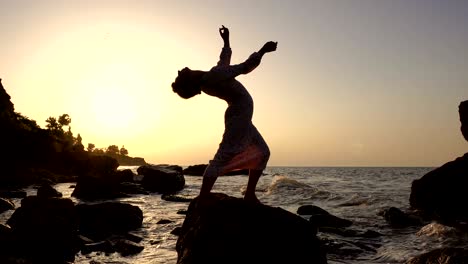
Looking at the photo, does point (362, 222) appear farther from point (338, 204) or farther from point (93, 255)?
point (93, 255)

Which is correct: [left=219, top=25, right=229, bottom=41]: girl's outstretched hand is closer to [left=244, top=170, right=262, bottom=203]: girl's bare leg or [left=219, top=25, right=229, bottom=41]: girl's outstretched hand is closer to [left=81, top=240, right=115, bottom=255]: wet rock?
[left=244, top=170, right=262, bottom=203]: girl's bare leg

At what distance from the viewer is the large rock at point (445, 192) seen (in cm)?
2159

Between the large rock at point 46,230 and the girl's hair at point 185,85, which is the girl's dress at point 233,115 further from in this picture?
the large rock at point 46,230

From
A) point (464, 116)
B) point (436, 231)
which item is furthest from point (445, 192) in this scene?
point (436, 231)

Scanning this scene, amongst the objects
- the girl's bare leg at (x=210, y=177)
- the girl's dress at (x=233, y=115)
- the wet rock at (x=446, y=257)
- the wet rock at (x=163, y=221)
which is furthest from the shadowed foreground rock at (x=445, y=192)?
the girl's bare leg at (x=210, y=177)

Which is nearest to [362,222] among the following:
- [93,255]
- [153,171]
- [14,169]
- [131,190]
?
[93,255]

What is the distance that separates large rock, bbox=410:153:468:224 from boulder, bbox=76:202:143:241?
1492 centimetres

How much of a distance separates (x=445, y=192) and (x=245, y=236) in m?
20.0

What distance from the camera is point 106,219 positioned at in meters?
13.3

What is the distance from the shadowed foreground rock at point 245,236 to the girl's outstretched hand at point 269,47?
2436 mm

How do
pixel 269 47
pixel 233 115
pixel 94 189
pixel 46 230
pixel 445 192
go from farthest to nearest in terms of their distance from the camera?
pixel 94 189
pixel 445 192
pixel 46 230
pixel 233 115
pixel 269 47

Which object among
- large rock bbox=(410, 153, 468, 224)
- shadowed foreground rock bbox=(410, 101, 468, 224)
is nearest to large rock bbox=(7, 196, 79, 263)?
shadowed foreground rock bbox=(410, 101, 468, 224)

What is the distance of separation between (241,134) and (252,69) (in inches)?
38.9

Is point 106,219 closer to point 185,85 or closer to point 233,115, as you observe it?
point 185,85
